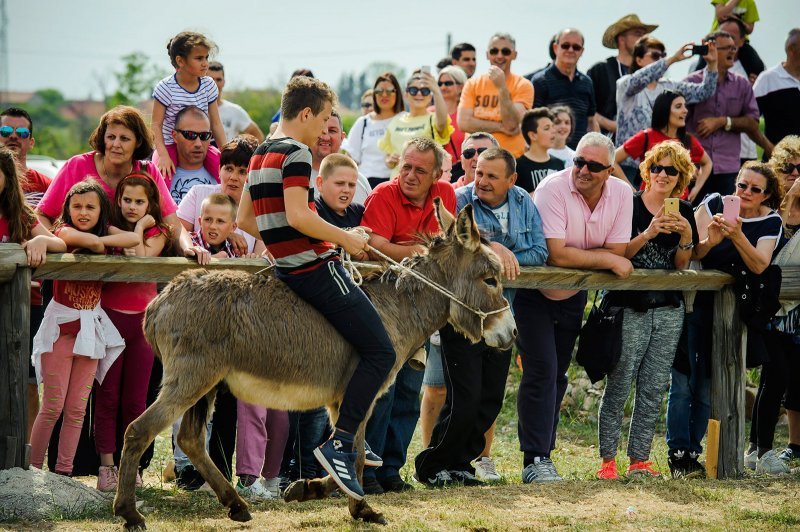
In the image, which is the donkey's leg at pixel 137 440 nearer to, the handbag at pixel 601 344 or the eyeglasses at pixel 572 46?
the handbag at pixel 601 344

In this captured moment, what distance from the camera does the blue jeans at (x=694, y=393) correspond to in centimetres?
948

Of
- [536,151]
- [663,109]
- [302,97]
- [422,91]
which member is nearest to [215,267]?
[302,97]

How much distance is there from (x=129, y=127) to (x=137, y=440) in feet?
8.83

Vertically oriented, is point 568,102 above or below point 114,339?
above

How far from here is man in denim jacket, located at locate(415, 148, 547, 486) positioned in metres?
8.35

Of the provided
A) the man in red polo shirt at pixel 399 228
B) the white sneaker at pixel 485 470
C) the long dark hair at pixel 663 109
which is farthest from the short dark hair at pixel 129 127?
the long dark hair at pixel 663 109

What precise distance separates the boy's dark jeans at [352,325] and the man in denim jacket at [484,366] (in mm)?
1668

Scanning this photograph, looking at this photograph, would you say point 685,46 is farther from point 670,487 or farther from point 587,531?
point 587,531

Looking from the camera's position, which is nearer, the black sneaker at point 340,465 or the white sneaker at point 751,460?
the black sneaker at point 340,465

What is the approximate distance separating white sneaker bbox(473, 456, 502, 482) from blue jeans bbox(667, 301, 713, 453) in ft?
5.72

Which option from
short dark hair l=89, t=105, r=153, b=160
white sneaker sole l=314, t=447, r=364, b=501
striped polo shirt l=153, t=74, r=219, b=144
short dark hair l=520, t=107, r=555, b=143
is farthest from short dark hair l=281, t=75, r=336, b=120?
short dark hair l=520, t=107, r=555, b=143

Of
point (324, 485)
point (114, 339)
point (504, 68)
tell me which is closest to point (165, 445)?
point (114, 339)

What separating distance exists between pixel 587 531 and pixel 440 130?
20.2 feet

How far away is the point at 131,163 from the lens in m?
7.99
